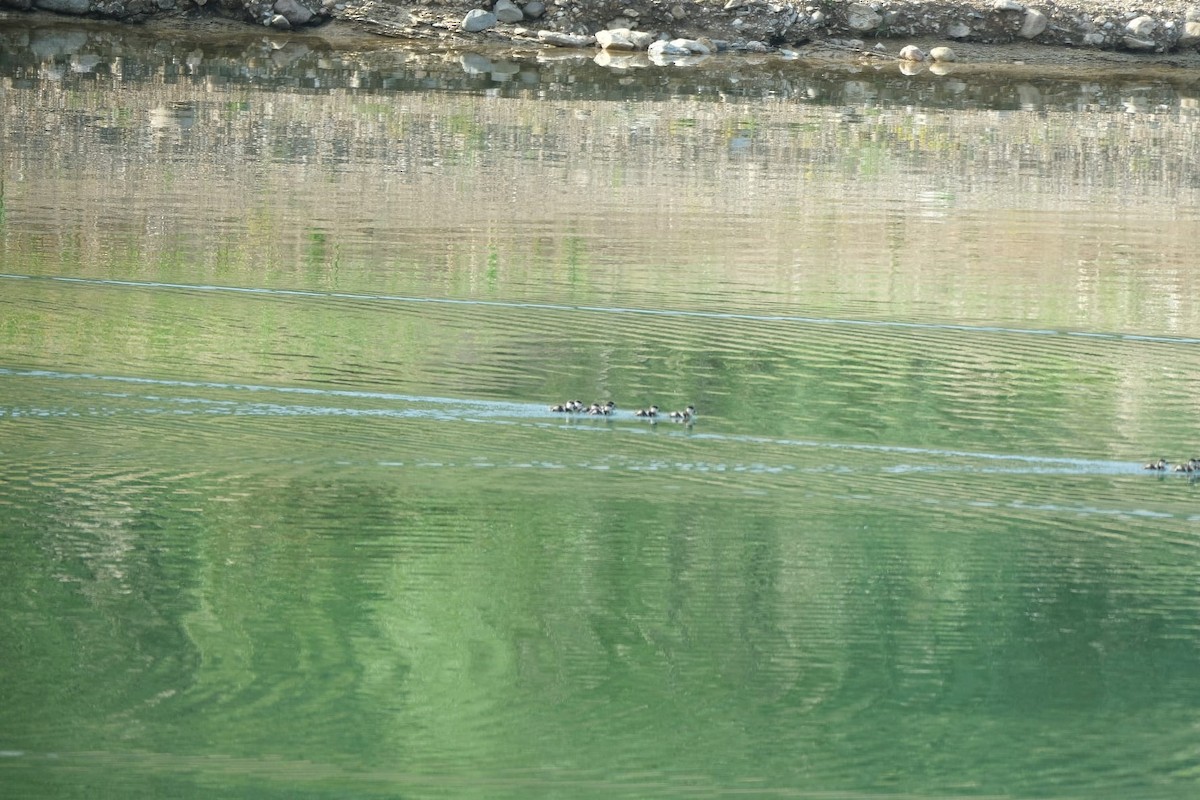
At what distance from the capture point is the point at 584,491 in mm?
6094

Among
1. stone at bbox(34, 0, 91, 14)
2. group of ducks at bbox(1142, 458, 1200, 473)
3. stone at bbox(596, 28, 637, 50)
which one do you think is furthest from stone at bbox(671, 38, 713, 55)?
group of ducks at bbox(1142, 458, 1200, 473)

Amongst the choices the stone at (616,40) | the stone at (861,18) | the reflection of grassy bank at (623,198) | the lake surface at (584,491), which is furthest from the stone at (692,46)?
the lake surface at (584,491)

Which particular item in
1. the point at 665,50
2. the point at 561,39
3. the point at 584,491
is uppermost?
the point at 561,39

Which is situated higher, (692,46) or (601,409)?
(692,46)

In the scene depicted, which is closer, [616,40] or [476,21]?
[616,40]

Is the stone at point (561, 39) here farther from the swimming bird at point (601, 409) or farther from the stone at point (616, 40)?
the swimming bird at point (601, 409)

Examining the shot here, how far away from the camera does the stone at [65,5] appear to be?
2608 cm

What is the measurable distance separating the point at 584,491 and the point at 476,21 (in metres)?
20.9

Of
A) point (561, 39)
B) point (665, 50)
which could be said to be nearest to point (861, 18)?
point (665, 50)

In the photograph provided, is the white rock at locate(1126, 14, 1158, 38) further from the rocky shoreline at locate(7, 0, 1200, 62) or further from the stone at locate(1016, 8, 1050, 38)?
the stone at locate(1016, 8, 1050, 38)

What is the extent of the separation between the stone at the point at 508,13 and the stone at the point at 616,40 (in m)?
1.27

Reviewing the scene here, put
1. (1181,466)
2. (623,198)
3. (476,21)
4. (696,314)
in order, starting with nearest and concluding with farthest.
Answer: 1. (1181,466)
2. (696,314)
3. (623,198)
4. (476,21)

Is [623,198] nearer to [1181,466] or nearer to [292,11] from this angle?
[1181,466]

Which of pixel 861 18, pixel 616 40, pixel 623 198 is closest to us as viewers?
pixel 623 198
